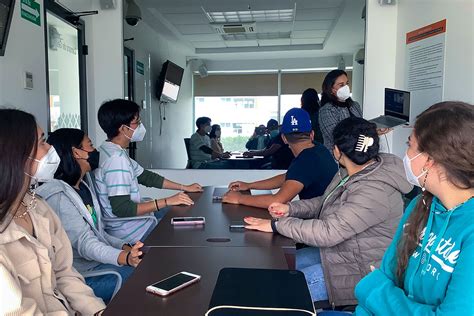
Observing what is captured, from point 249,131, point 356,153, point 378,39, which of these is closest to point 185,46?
point 249,131

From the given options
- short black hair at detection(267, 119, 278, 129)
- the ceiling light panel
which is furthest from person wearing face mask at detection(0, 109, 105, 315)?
short black hair at detection(267, 119, 278, 129)

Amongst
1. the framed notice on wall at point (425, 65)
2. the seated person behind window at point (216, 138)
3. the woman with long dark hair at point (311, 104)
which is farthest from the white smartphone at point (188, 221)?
the seated person behind window at point (216, 138)

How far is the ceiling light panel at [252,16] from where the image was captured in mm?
5418

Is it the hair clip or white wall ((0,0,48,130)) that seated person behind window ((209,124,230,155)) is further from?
the hair clip

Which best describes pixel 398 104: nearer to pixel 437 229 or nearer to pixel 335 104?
pixel 335 104

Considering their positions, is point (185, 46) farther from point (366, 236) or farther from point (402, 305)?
point (402, 305)

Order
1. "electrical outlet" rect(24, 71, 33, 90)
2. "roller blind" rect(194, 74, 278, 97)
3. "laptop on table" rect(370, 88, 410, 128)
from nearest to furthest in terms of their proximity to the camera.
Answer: "electrical outlet" rect(24, 71, 33, 90) → "laptop on table" rect(370, 88, 410, 128) → "roller blind" rect(194, 74, 278, 97)

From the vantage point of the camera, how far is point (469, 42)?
2.76 m

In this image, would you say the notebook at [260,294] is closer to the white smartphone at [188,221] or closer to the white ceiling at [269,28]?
the white smartphone at [188,221]

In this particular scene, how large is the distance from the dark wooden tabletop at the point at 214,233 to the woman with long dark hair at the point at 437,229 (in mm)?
494

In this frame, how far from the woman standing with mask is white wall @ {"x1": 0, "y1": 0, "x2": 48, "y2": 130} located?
6.83 feet

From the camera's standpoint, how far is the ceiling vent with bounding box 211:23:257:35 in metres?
5.98

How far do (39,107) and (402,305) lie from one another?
9.40ft

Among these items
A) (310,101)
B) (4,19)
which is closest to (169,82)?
(310,101)
